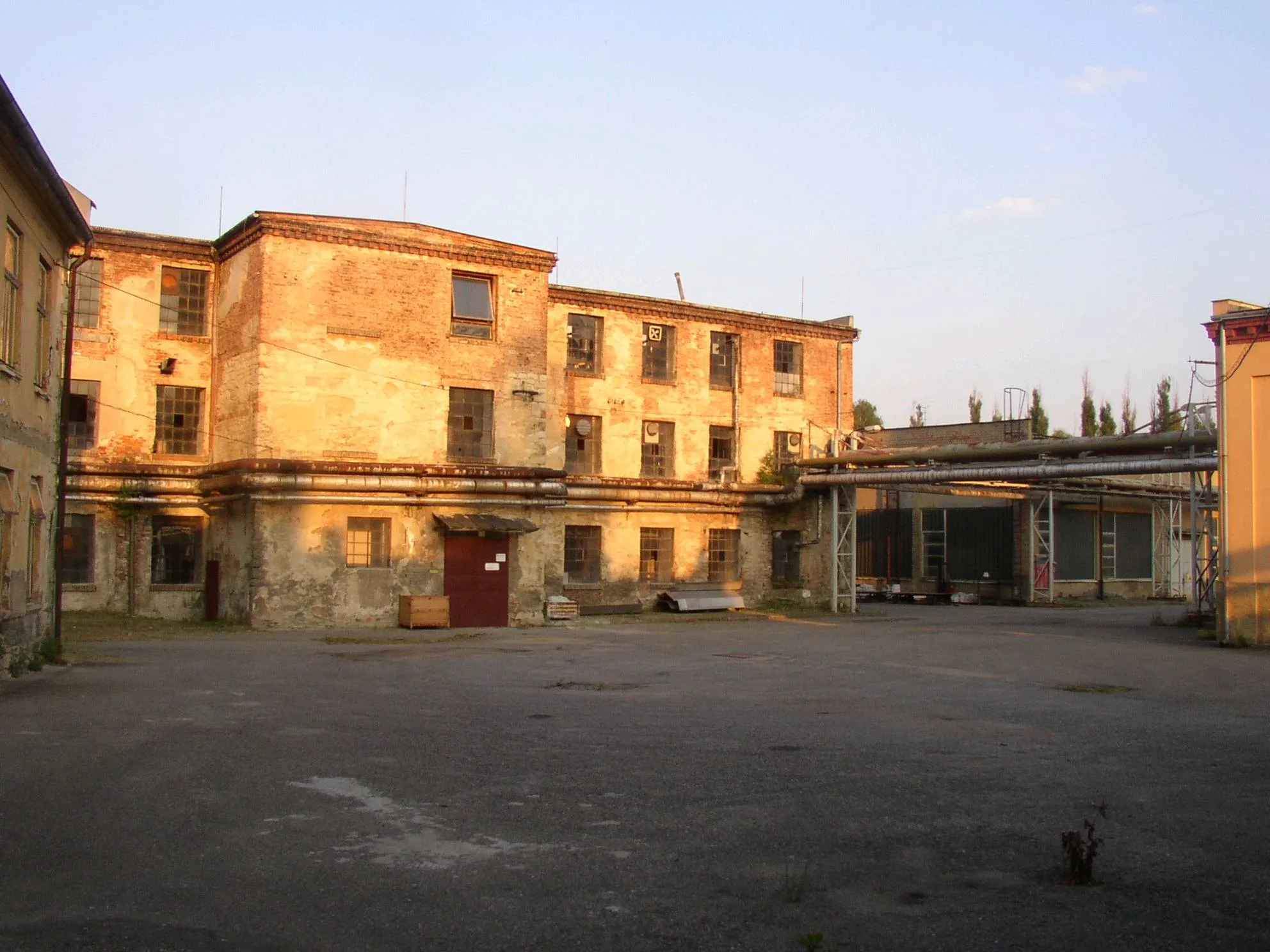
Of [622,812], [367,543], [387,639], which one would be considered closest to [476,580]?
[367,543]

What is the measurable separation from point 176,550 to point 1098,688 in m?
21.3

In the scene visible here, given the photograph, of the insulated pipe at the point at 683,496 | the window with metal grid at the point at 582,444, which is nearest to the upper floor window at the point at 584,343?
the window with metal grid at the point at 582,444

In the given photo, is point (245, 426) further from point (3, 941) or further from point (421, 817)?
point (3, 941)

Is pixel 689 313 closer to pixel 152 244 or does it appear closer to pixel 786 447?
pixel 786 447

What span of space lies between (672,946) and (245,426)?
22794mm

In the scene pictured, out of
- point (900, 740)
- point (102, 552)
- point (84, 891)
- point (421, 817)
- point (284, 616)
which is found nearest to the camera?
point (84, 891)

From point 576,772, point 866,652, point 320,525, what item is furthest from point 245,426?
point 576,772

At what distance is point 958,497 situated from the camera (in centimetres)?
4400

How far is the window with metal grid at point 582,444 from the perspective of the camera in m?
Result: 31.4

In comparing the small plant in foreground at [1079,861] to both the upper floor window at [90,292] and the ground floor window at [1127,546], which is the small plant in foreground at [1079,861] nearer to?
the upper floor window at [90,292]

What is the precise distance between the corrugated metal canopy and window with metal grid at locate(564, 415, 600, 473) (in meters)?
4.64

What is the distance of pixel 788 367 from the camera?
35.0 m

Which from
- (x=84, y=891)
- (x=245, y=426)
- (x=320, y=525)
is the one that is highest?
(x=245, y=426)

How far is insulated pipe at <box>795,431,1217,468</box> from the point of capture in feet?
78.5
